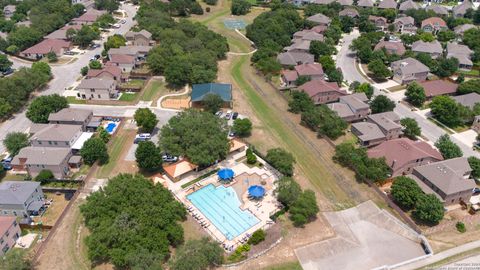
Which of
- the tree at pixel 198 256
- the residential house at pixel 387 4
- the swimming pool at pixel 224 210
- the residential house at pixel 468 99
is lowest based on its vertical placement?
the swimming pool at pixel 224 210

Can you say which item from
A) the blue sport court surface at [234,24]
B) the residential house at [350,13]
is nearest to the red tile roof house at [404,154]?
the residential house at [350,13]

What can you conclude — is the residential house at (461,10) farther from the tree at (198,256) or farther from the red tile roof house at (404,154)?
the tree at (198,256)

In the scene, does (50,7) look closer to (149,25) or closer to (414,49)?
(149,25)

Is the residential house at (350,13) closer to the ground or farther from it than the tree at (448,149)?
farther from it

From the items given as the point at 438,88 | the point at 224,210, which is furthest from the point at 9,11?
the point at 438,88

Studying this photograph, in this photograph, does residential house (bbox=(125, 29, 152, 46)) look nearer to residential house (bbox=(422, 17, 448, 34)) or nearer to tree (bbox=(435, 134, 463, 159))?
tree (bbox=(435, 134, 463, 159))

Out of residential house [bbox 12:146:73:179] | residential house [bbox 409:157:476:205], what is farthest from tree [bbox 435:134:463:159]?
residential house [bbox 12:146:73:179]

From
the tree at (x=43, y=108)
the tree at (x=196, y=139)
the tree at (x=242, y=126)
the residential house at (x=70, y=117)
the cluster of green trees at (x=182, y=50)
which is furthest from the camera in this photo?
the cluster of green trees at (x=182, y=50)
